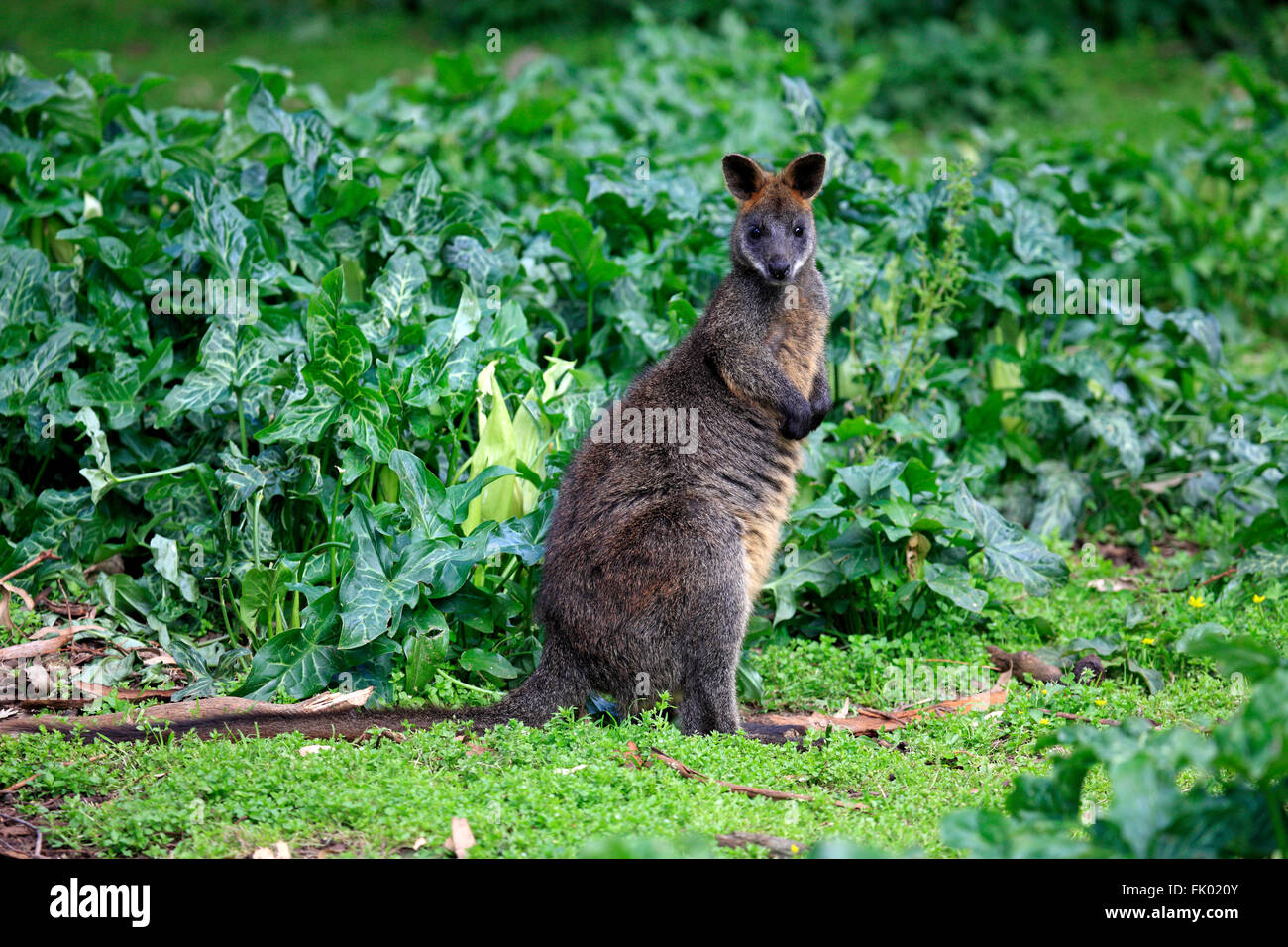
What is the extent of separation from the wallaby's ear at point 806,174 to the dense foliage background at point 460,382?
842 mm

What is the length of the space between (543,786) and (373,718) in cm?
80

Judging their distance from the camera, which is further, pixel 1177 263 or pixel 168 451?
pixel 1177 263

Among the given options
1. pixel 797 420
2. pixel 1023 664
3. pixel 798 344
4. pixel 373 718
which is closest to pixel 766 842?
pixel 373 718

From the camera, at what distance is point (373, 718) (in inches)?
174

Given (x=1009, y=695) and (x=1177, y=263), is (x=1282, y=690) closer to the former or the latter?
(x=1009, y=695)

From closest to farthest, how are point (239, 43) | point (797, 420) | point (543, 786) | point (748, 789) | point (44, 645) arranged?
point (543, 786), point (748, 789), point (44, 645), point (797, 420), point (239, 43)

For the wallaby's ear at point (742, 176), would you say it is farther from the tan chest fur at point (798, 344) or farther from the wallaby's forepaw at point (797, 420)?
the wallaby's forepaw at point (797, 420)

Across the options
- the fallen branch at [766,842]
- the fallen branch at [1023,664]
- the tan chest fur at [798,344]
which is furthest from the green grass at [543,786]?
the tan chest fur at [798,344]

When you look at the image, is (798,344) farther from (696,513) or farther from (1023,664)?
(1023,664)

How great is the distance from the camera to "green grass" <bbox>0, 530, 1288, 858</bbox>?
12.0 feet

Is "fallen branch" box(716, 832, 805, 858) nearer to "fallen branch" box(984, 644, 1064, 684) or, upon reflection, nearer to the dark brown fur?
the dark brown fur
